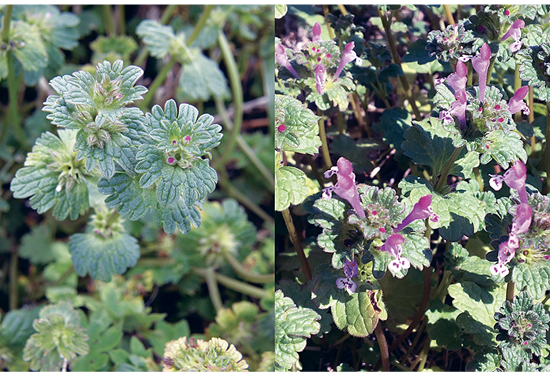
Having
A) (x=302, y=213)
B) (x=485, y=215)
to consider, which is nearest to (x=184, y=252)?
(x=302, y=213)

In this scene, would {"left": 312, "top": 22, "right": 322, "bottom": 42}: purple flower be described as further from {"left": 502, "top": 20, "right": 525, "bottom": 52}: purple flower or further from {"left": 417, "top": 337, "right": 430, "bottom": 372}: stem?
{"left": 417, "top": 337, "right": 430, "bottom": 372}: stem

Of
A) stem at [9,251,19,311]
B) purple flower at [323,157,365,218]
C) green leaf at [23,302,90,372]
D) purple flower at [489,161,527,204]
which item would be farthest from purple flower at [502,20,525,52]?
stem at [9,251,19,311]

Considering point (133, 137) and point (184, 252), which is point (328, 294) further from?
point (184, 252)

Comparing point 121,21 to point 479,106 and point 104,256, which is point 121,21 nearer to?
point 104,256

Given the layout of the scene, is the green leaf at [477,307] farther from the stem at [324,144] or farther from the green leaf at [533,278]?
the stem at [324,144]

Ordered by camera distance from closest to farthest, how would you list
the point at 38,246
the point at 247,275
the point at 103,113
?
the point at 103,113
the point at 247,275
the point at 38,246

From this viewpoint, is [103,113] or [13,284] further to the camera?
[13,284]

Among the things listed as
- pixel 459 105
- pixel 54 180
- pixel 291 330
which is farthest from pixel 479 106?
pixel 54 180
